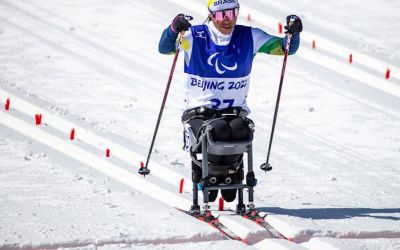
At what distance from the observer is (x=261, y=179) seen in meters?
9.81

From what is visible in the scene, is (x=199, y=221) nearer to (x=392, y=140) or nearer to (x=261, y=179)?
(x=261, y=179)

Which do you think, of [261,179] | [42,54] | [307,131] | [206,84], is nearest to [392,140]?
[307,131]

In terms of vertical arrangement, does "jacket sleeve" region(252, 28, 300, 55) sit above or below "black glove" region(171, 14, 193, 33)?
below

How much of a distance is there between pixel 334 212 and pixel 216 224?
4.13ft

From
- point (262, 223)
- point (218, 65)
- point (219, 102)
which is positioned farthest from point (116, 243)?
point (218, 65)

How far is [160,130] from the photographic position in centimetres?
1180

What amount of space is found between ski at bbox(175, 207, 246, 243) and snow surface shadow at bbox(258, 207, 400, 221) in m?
0.65

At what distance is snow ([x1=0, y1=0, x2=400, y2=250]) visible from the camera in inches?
303

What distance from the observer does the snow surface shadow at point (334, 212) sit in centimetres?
818

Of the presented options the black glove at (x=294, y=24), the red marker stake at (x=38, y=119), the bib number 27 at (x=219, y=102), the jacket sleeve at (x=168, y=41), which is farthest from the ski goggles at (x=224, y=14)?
the red marker stake at (x=38, y=119)

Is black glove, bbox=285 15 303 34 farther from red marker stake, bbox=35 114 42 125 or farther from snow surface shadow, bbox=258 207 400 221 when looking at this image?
red marker stake, bbox=35 114 42 125

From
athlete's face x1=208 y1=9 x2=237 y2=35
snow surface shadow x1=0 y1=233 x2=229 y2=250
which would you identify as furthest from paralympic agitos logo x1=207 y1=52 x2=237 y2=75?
snow surface shadow x1=0 y1=233 x2=229 y2=250

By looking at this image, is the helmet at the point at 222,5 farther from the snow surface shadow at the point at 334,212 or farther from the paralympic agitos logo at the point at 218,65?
the snow surface shadow at the point at 334,212

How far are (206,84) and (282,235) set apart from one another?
5.49ft
